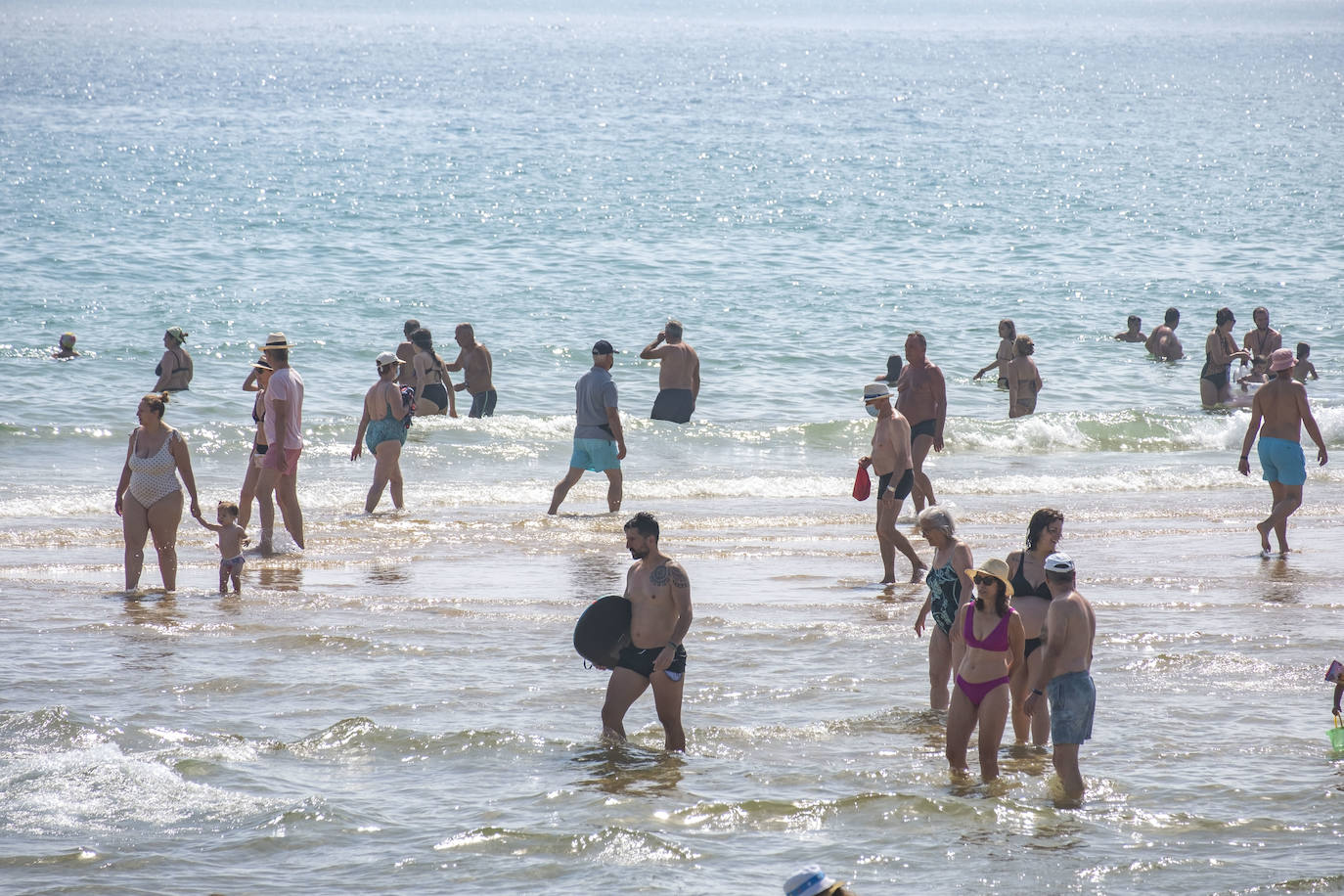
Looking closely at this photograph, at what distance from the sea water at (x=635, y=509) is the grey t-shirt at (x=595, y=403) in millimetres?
847

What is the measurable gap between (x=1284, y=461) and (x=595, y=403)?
19.1 feet

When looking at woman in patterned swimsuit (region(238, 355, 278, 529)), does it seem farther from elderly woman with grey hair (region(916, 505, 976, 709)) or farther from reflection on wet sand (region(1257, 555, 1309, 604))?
reflection on wet sand (region(1257, 555, 1309, 604))

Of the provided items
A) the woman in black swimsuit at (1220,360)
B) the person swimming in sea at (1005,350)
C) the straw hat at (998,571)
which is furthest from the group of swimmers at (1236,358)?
the straw hat at (998,571)

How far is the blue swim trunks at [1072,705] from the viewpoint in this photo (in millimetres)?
6840

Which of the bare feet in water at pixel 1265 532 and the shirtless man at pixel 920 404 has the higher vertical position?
the shirtless man at pixel 920 404

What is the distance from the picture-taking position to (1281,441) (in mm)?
11695


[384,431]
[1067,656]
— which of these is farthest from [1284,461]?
[384,431]

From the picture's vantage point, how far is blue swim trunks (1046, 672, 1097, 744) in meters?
6.84

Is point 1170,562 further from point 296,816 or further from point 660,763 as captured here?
point 296,816

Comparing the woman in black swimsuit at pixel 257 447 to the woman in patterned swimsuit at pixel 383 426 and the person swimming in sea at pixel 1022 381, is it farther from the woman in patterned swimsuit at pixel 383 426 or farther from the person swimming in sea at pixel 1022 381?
the person swimming in sea at pixel 1022 381

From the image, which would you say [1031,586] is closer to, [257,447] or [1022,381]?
[257,447]

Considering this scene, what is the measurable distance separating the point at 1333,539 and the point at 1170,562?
183 centimetres

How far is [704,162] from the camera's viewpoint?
47.1 metres

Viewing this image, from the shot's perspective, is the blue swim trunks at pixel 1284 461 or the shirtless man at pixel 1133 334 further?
the shirtless man at pixel 1133 334
